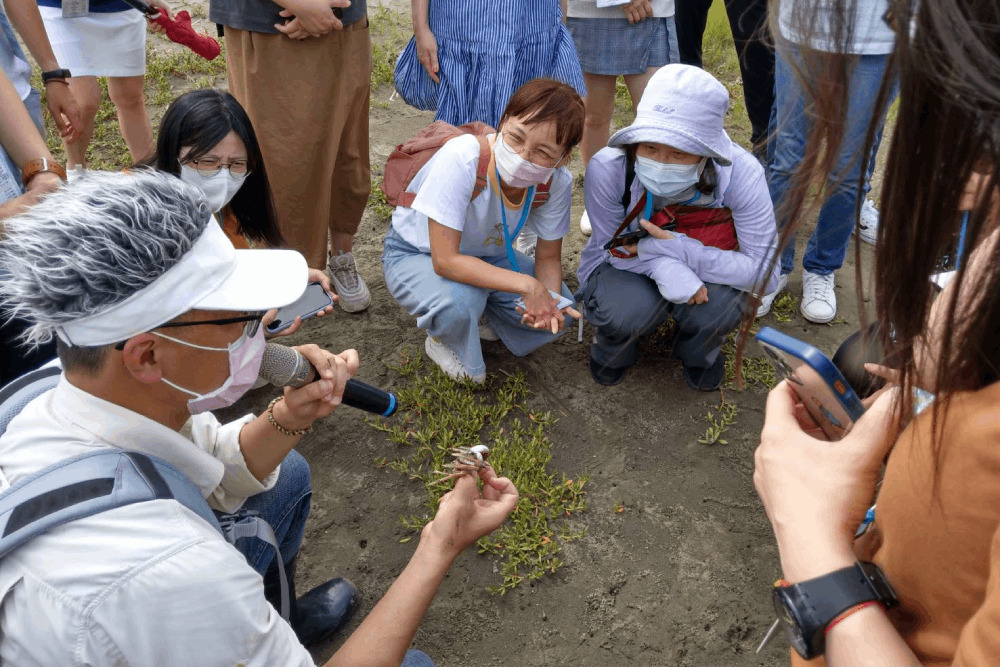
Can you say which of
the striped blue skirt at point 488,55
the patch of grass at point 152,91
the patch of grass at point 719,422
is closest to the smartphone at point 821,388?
the patch of grass at point 719,422

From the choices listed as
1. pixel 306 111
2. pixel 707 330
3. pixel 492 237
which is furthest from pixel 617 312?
pixel 306 111

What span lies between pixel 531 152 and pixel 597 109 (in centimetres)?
151

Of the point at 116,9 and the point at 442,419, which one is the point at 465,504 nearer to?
the point at 442,419

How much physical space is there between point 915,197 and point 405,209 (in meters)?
2.61

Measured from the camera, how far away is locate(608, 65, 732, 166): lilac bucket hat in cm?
289

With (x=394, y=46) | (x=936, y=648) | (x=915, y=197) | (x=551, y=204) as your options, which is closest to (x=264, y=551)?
(x=936, y=648)

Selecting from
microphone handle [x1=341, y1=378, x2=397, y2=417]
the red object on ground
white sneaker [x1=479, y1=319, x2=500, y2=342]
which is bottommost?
white sneaker [x1=479, y1=319, x2=500, y2=342]

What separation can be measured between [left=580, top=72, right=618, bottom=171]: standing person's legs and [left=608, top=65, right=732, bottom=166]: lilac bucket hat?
46.5 inches

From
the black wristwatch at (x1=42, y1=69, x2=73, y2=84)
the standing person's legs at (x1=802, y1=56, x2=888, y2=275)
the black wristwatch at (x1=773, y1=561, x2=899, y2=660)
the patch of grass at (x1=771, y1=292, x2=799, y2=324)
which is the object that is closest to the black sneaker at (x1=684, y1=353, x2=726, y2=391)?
the patch of grass at (x1=771, y1=292, x2=799, y2=324)

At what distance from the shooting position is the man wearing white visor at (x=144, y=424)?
1241mm

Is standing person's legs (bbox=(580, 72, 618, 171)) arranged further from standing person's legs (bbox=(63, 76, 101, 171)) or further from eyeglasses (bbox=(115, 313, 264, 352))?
eyeglasses (bbox=(115, 313, 264, 352))

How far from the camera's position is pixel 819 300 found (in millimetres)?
3711

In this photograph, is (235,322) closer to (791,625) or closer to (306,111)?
(791,625)

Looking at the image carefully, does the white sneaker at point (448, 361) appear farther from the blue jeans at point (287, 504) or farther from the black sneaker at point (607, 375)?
the blue jeans at point (287, 504)
